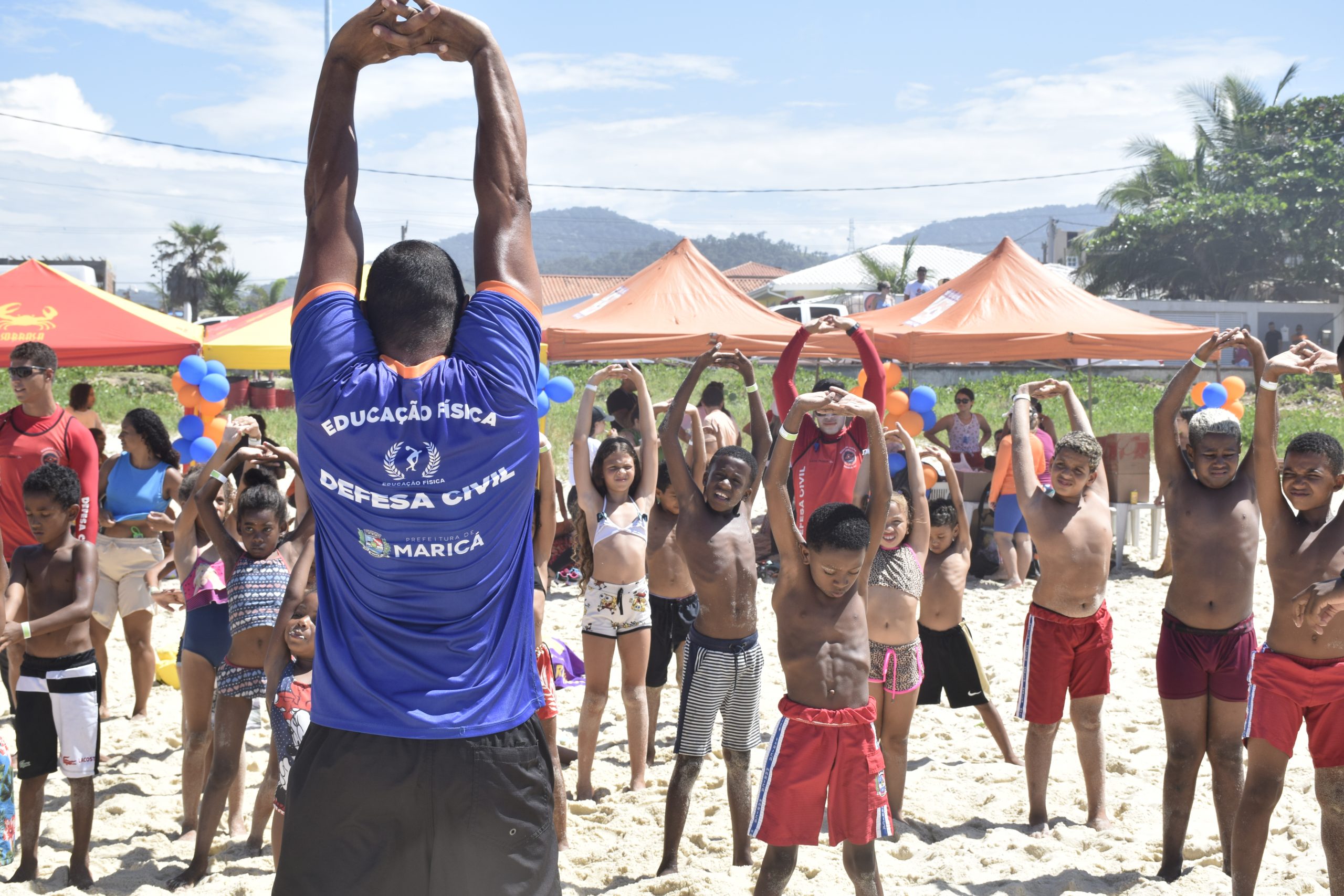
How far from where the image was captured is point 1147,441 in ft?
39.0

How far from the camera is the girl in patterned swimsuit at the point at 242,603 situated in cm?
449

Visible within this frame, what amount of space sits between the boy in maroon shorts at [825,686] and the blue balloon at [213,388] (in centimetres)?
531

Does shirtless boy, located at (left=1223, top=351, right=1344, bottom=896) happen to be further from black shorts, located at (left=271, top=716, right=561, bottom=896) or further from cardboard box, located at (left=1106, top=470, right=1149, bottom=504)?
cardboard box, located at (left=1106, top=470, right=1149, bottom=504)

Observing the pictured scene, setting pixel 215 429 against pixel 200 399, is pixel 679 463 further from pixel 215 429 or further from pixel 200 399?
pixel 200 399

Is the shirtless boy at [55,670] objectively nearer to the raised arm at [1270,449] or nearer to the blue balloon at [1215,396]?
the raised arm at [1270,449]

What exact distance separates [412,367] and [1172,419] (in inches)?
143

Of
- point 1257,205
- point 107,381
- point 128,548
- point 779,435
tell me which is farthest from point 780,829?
point 1257,205

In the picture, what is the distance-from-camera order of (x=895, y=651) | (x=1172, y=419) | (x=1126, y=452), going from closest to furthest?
(x=1172, y=419) → (x=895, y=651) → (x=1126, y=452)

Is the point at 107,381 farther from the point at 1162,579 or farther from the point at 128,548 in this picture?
the point at 1162,579

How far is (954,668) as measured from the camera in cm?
582

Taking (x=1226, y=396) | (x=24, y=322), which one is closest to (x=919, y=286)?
(x=1226, y=396)

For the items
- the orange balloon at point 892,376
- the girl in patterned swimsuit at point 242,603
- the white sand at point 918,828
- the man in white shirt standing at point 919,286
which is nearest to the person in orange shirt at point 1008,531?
the orange balloon at point 892,376

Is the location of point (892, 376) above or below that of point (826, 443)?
above

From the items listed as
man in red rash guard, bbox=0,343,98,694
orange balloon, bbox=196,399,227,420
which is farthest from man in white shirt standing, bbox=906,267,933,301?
man in red rash guard, bbox=0,343,98,694
